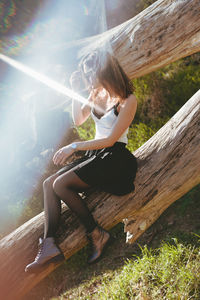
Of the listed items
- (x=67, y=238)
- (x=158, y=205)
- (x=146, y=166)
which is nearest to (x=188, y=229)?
(x=158, y=205)

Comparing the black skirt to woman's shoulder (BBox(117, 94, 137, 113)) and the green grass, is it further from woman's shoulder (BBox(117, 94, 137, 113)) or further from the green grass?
the green grass

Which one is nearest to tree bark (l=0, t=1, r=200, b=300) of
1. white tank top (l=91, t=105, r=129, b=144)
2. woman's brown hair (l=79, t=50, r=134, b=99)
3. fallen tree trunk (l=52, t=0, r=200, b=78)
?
white tank top (l=91, t=105, r=129, b=144)

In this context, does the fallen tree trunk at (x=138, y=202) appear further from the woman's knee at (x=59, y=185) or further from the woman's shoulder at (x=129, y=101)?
the woman's shoulder at (x=129, y=101)

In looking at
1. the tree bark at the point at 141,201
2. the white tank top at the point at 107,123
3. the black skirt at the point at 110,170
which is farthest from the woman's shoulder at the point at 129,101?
the tree bark at the point at 141,201

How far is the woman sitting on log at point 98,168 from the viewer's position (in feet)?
7.74

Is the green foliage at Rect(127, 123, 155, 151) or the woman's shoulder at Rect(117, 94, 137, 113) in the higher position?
the woman's shoulder at Rect(117, 94, 137, 113)

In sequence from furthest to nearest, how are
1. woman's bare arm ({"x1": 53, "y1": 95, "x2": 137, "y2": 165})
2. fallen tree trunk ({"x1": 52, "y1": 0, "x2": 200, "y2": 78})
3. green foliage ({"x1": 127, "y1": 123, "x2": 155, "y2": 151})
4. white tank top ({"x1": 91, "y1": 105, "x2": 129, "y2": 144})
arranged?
green foliage ({"x1": 127, "y1": 123, "x2": 155, "y2": 151}) < fallen tree trunk ({"x1": 52, "y1": 0, "x2": 200, "y2": 78}) < white tank top ({"x1": 91, "y1": 105, "x2": 129, "y2": 144}) < woman's bare arm ({"x1": 53, "y1": 95, "x2": 137, "y2": 165})

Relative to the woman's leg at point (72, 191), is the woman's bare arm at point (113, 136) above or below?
above

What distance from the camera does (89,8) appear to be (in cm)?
1089

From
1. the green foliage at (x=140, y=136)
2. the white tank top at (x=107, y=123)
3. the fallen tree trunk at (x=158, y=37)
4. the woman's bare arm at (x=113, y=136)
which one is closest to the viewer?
the woman's bare arm at (x=113, y=136)

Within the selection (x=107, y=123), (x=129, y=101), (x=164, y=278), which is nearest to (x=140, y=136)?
(x=107, y=123)

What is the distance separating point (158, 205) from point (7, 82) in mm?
8042

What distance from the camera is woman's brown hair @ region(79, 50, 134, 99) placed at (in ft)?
7.88

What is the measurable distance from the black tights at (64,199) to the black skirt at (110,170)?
8 cm
